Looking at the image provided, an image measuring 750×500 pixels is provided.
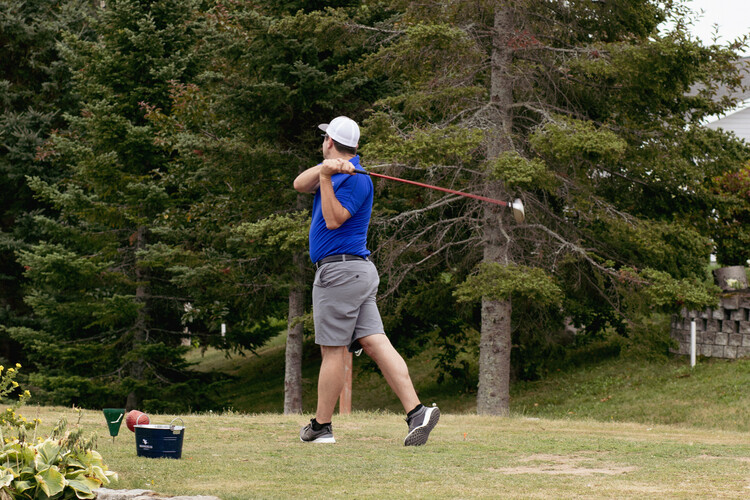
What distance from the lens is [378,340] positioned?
17.4ft

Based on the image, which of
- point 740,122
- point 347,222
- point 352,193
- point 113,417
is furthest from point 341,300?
point 740,122

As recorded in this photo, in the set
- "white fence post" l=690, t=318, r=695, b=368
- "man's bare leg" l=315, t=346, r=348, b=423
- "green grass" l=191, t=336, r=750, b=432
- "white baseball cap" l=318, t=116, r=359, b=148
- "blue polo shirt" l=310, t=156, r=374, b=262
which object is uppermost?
"white baseball cap" l=318, t=116, r=359, b=148

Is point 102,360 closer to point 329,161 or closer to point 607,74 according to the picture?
point 607,74

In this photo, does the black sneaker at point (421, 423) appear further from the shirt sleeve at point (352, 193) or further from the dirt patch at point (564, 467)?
the shirt sleeve at point (352, 193)

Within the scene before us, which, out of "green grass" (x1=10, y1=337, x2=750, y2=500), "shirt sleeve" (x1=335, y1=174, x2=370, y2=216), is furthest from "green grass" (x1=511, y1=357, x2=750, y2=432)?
"shirt sleeve" (x1=335, y1=174, x2=370, y2=216)

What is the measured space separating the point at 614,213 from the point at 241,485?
9954 mm

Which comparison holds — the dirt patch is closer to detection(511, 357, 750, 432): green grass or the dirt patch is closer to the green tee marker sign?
the green tee marker sign

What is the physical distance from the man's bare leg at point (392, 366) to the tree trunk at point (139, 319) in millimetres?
13684

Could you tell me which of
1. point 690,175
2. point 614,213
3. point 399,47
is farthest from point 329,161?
point 690,175

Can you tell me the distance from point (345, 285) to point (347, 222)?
395 mm

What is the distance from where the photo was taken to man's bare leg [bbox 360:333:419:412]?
525 centimetres

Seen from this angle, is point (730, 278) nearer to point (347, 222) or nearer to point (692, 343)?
point (692, 343)

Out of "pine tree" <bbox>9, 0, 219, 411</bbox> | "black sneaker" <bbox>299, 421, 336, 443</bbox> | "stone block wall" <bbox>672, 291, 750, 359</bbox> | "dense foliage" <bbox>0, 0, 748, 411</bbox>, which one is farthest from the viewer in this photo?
"pine tree" <bbox>9, 0, 219, 411</bbox>

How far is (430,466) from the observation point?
4.64 m
